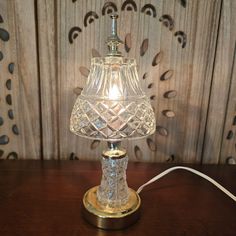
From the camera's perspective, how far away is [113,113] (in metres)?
0.45

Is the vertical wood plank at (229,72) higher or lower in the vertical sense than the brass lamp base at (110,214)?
higher

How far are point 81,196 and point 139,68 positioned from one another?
422 millimetres

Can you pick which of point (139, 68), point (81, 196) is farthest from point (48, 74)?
point (81, 196)

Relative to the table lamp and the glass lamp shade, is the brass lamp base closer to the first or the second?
the table lamp

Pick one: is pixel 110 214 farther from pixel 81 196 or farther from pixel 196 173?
pixel 196 173

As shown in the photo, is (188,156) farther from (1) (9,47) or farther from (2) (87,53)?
(1) (9,47)

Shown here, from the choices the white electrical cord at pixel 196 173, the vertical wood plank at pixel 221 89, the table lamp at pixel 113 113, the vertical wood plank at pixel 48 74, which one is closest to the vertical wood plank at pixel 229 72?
the vertical wood plank at pixel 221 89

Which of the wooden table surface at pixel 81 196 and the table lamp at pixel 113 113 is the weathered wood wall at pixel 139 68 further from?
the table lamp at pixel 113 113

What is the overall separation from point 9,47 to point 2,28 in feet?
0.19

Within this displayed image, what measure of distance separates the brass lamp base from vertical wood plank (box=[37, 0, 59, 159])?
33cm

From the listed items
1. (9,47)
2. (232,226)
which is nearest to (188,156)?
(232,226)

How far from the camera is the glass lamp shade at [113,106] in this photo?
451mm

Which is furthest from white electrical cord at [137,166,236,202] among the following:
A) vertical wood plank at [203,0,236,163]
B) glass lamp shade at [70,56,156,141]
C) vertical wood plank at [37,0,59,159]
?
vertical wood plank at [37,0,59,159]

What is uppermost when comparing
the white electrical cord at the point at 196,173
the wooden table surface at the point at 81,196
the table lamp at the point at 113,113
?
the table lamp at the point at 113,113
